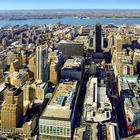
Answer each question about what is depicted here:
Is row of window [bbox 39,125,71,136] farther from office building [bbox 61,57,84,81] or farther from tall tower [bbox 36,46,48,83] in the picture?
office building [bbox 61,57,84,81]

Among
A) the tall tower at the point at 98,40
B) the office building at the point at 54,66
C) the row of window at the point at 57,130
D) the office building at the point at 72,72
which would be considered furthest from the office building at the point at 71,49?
the row of window at the point at 57,130

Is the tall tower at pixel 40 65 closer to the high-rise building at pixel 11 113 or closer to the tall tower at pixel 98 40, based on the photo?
the high-rise building at pixel 11 113

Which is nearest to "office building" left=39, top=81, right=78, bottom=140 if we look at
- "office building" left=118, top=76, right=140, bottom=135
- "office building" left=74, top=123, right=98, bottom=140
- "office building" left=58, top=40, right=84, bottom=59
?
"office building" left=74, top=123, right=98, bottom=140

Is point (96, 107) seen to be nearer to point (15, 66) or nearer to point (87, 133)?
point (87, 133)

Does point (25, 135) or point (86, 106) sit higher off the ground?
point (86, 106)

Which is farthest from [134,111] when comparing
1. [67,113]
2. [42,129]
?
[42,129]

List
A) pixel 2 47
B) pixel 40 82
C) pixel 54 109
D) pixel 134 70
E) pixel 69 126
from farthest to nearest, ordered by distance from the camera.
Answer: pixel 2 47 → pixel 134 70 → pixel 40 82 → pixel 54 109 → pixel 69 126

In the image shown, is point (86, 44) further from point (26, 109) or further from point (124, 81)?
point (26, 109)
